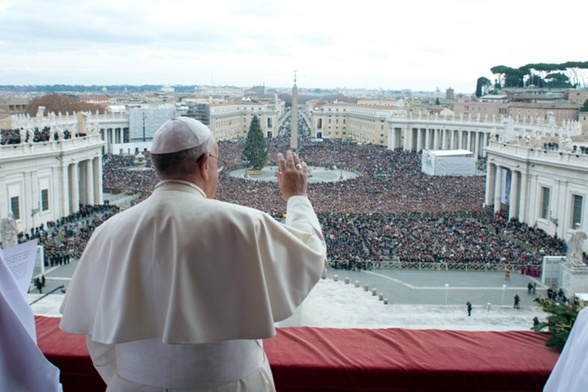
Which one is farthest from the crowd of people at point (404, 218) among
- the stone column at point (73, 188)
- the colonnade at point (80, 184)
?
the stone column at point (73, 188)

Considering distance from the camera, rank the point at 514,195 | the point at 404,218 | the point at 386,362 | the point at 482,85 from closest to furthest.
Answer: the point at 386,362, the point at 404,218, the point at 514,195, the point at 482,85

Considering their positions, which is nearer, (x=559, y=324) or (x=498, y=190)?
(x=559, y=324)

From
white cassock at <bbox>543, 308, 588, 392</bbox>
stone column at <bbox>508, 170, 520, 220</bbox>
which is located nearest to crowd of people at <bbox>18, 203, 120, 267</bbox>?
stone column at <bbox>508, 170, 520, 220</bbox>

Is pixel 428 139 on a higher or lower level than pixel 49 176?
higher

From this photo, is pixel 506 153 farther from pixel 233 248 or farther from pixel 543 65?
pixel 543 65

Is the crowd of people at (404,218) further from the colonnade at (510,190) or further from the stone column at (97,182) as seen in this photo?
the stone column at (97,182)

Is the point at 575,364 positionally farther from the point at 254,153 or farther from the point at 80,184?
the point at 254,153

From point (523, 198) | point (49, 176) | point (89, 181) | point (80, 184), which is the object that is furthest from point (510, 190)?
point (49, 176)
